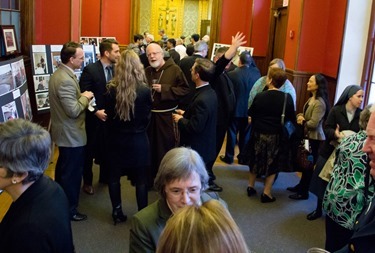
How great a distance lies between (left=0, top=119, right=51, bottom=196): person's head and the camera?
1.70 meters

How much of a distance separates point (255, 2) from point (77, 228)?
754 cm

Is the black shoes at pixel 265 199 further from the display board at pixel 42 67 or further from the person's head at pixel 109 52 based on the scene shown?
the display board at pixel 42 67

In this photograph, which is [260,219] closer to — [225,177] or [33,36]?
[225,177]

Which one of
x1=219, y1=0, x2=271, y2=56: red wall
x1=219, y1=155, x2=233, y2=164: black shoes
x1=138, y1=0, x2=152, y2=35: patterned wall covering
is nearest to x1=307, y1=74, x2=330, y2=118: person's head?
x1=219, y1=155, x2=233, y2=164: black shoes

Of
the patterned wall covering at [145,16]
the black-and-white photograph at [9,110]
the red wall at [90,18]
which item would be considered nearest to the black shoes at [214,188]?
the black-and-white photograph at [9,110]

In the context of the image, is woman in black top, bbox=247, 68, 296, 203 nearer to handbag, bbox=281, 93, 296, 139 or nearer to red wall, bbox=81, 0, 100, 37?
handbag, bbox=281, 93, 296, 139

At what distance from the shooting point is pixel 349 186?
7.87 feet

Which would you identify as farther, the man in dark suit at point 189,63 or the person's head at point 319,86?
the man in dark suit at point 189,63

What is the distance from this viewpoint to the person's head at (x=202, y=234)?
37.3 inches

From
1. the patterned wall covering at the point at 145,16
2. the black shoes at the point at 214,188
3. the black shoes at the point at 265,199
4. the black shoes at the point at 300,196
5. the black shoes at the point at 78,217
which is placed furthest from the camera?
the patterned wall covering at the point at 145,16

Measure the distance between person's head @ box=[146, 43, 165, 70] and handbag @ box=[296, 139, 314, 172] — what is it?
5.54 feet

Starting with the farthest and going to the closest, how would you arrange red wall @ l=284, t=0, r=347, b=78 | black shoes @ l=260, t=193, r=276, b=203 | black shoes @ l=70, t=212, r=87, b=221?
red wall @ l=284, t=0, r=347, b=78 → black shoes @ l=260, t=193, r=276, b=203 → black shoes @ l=70, t=212, r=87, b=221

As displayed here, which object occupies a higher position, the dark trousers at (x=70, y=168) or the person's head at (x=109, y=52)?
the person's head at (x=109, y=52)

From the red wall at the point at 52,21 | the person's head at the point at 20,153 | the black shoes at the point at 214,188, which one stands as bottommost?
the black shoes at the point at 214,188
